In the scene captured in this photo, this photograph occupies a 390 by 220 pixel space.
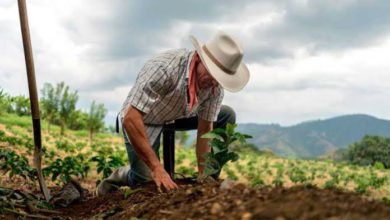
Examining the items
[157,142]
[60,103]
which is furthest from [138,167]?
[60,103]

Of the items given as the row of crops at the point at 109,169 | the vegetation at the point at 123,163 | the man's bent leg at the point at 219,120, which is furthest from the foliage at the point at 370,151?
the man's bent leg at the point at 219,120

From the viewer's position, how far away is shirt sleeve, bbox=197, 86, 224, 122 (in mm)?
4391

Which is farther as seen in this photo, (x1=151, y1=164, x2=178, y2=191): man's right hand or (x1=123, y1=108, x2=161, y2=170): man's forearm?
(x1=123, y1=108, x2=161, y2=170): man's forearm

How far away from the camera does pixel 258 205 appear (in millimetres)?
2178

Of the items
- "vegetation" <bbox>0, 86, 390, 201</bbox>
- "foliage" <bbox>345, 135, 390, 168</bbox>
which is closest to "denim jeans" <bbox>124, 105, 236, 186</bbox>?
"vegetation" <bbox>0, 86, 390, 201</bbox>

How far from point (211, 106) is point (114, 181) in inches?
51.5

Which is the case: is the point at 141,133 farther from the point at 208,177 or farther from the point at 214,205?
the point at 214,205

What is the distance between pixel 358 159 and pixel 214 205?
24324 millimetres

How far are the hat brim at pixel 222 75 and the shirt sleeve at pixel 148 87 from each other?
0.32m

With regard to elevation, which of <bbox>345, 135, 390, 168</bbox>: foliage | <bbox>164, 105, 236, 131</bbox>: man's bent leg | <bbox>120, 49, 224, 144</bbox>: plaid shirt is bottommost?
<bbox>345, 135, 390, 168</bbox>: foliage

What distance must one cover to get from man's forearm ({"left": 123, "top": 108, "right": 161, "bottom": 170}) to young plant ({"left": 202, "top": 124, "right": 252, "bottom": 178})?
1.28 ft

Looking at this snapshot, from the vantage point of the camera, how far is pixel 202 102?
440 centimetres

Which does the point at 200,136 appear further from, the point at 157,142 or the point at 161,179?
the point at 161,179

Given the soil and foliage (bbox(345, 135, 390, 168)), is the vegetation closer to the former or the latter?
the soil
